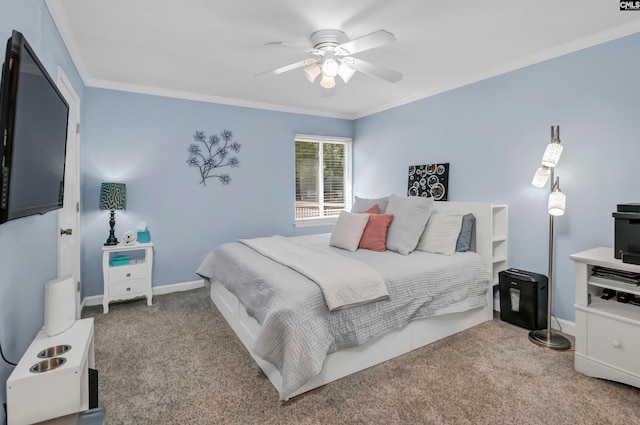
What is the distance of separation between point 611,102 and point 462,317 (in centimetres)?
207

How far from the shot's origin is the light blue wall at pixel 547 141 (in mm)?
2480

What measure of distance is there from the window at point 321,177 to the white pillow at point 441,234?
216 centimetres

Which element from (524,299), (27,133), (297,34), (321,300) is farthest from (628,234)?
(27,133)

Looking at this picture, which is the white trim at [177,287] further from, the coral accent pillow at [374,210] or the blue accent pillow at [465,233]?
the blue accent pillow at [465,233]

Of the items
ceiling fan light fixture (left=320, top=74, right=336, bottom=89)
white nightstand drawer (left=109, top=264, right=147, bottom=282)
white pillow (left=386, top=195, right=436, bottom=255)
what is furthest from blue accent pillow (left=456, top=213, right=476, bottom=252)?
white nightstand drawer (left=109, top=264, right=147, bottom=282)

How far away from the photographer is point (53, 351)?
1.42 m

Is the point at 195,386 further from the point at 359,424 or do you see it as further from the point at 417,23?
the point at 417,23

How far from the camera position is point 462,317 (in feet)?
9.30

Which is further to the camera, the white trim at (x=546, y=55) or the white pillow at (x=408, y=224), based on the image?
the white pillow at (x=408, y=224)

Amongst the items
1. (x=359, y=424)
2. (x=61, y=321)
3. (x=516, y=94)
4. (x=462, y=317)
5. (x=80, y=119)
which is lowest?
(x=359, y=424)

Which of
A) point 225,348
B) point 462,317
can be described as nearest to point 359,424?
point 225,348

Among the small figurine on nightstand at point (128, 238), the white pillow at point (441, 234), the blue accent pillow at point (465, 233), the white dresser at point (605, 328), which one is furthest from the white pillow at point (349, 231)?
the small figurine on nightstand at point (128, 238)

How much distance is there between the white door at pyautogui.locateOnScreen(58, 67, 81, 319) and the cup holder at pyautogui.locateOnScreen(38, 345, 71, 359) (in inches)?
51.4

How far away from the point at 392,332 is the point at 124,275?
9.06 feet
